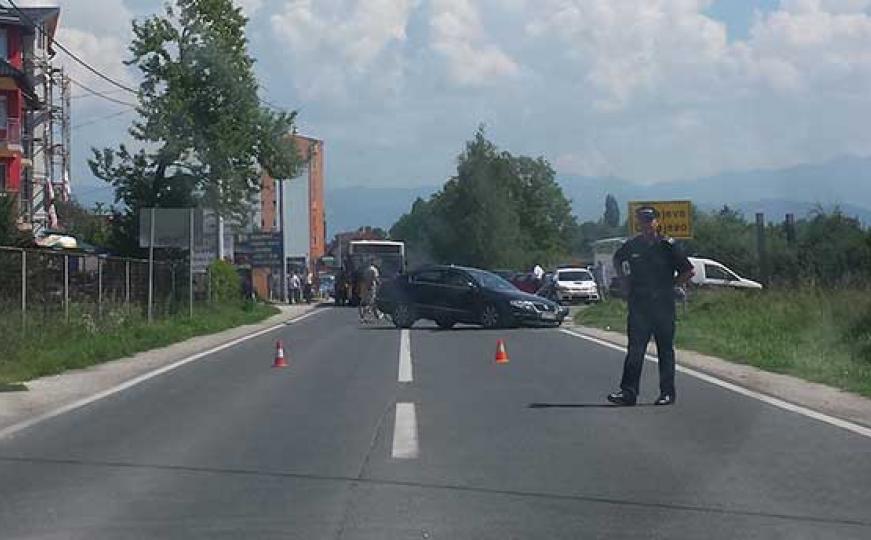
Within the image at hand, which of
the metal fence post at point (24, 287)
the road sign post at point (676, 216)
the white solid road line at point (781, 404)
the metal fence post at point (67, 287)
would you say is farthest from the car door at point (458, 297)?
the white solid road line at point (781, 404)

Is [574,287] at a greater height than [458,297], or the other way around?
[458,297]

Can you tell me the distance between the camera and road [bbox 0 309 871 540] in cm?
873

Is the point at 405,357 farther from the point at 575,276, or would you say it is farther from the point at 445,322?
the point at 575,276

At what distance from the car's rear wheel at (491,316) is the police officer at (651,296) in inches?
729

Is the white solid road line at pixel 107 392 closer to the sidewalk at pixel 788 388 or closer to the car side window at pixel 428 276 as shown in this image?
the car side window at pixel 428 276

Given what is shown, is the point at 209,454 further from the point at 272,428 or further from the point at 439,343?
the point at 439,343

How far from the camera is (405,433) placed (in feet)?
42.1

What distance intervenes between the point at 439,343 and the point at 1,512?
60.8 feet

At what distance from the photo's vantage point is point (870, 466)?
10.7 meters

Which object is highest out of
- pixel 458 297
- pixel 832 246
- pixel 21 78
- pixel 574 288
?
pixel 21 78

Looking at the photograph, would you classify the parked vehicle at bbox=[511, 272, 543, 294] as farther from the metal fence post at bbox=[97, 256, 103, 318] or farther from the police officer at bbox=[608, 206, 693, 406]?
the police officer at bbox=[608, 206, 693, 406]

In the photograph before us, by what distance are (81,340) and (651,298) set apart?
14.3m

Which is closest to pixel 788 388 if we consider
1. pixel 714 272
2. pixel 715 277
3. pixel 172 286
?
pixel 172 286

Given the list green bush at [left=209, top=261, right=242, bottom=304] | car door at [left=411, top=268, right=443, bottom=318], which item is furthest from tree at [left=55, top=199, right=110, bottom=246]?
car door at [left=411, top=268, right=443, bottom=318]
